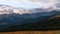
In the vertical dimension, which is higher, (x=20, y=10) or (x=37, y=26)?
(x=20, y=10)

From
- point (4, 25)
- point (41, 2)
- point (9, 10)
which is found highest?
point (41, 2)

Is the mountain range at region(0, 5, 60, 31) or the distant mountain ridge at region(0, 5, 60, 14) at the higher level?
the distant mountain ridge at region(0, 5, 60, 14)

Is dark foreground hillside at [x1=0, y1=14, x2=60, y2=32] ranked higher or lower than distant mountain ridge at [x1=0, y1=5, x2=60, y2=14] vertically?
lower

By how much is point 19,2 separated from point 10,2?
9 cm

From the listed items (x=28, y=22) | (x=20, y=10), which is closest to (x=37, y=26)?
(x=28, y=22)

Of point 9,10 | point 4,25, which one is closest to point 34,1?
point 9,10

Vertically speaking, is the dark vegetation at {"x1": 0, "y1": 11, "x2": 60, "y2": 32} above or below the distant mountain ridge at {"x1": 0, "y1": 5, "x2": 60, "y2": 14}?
below

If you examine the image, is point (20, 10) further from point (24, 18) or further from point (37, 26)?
point (37, 26)

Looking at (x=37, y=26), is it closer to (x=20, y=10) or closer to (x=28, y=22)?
(x=28, y=22)

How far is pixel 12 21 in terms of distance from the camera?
105cm

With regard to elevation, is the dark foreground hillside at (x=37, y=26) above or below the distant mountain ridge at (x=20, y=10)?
below

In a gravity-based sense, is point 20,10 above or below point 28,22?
above

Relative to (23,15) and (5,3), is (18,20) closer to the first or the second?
(23,15)

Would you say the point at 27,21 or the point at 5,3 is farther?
the point at 5,3
